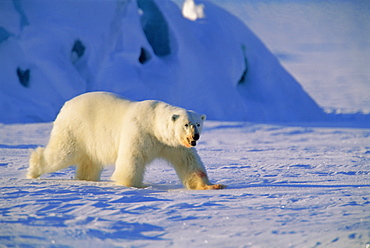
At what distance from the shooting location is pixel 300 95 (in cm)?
1794

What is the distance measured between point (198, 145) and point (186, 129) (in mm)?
4565

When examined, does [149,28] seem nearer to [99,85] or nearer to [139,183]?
[99,85]

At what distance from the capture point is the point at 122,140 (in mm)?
4602

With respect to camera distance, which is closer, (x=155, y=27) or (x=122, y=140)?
(x=122, y=140)

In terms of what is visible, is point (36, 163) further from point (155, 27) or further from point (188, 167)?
point (155, 27)

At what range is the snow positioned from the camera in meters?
2.89

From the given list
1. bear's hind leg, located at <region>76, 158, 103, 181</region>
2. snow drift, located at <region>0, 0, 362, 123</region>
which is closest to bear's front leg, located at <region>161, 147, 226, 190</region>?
bear's hind leg, located at <region>76, 158, 103, 181</region>

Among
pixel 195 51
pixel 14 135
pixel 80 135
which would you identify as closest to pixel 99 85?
pixel 195 51

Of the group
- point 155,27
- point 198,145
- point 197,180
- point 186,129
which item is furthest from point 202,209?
point 155,27

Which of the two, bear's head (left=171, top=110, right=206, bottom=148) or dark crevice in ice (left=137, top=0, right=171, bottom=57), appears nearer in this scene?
bear's head (left=171, top=110, right=206, bottom=148)

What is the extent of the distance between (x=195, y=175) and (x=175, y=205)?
44.7 inches

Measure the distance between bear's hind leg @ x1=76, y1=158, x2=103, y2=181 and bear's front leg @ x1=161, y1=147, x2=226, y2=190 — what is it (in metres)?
0.83

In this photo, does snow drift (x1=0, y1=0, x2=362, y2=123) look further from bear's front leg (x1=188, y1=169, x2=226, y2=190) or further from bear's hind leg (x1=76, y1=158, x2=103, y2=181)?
bear's front leg (x1=188, y1=169, x2=226, y2=190)

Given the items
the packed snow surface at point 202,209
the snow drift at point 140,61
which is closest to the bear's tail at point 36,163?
the packed snow surface at point 202,209
